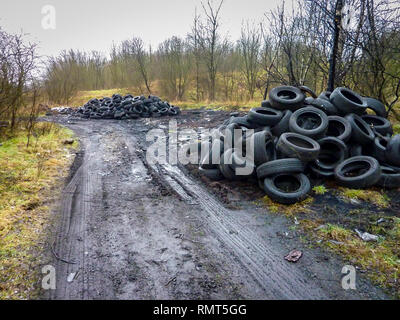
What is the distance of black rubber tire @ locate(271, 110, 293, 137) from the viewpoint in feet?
20.3

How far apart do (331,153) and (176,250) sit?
14.5ft

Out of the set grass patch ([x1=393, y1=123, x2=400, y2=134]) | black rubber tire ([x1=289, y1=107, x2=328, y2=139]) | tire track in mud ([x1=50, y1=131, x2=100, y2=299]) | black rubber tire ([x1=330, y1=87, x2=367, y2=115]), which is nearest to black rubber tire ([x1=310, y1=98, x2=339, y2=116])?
black rubber tire ([x1=330, y1=87, x2=367, y2=115])

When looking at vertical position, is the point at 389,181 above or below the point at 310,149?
below

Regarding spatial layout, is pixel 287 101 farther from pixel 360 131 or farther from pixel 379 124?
pixel 379 124

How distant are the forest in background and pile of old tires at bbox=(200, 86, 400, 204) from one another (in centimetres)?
317

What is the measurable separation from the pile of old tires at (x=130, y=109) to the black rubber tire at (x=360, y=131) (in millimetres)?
11648

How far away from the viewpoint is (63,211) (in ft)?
14.9

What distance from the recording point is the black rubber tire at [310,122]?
558cm

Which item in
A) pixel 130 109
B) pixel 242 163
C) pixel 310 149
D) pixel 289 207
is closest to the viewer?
pixel 289 207

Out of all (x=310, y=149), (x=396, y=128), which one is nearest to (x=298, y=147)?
(x=310, y=149)

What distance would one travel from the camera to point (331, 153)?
5855mm

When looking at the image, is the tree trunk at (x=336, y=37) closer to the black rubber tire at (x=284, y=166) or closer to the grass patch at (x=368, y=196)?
the grass patch at (x=368, y=196)
